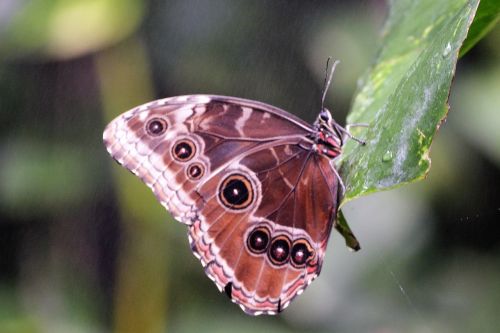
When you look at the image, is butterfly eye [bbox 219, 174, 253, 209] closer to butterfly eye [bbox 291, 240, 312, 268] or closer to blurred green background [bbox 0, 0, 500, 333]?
butterfly eye [bbox 291, 240, 312, 268]

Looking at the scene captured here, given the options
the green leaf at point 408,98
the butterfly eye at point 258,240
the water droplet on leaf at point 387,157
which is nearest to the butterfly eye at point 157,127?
the butterfly eye at point 258,240

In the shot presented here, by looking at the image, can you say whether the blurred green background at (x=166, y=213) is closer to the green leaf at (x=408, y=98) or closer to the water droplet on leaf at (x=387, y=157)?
the green leaf at (x=408, y=98)

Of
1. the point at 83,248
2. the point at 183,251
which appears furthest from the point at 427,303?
the point at 83,248

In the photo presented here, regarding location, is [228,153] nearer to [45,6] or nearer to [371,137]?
[371,137]

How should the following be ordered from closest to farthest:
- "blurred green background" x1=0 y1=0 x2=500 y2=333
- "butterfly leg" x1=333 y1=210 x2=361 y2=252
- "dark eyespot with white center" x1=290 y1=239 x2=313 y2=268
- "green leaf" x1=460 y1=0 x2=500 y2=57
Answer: "green leaf" x1=460 y1=0 x2=500 y2=57, "butterfly leg" x1=333 y1=210 x2=361 y2=252, "dark eyespot with white center" x1=290 y1=239 x2=313 y2=268, "blurred green background" x1=0 y1=0 x2=500 y2=333

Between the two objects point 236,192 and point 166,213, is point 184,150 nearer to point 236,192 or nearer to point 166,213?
point 236,192

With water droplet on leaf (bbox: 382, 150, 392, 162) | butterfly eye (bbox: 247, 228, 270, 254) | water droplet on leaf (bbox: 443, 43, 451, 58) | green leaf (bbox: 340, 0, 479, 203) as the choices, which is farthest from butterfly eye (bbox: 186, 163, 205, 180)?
water droplet on leaf (bbox: 443, 43, 451, 58)
